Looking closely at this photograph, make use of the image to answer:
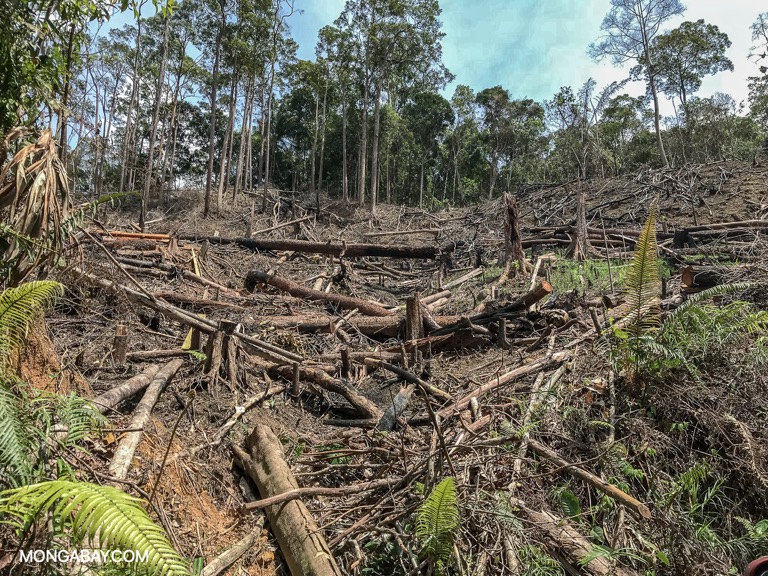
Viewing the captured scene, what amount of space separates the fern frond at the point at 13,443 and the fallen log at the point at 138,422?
543 millimetres

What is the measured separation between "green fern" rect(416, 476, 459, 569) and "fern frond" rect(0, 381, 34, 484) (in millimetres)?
1908

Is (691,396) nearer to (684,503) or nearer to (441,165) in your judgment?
(684,503)

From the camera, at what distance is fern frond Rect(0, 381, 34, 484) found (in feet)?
6.62

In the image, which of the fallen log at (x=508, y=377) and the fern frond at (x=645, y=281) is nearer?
the fern frond at (x=645, y=281)

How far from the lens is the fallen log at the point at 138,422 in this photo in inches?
110

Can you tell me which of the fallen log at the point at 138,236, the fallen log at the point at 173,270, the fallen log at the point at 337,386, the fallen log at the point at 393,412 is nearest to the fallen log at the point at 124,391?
the fallen log at the point at 337,386

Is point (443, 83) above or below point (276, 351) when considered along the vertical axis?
above

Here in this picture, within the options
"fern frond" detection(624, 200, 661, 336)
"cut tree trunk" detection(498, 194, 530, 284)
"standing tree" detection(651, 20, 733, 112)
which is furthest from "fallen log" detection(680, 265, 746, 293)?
"standing tree" detection(651, 20, 733, 112)

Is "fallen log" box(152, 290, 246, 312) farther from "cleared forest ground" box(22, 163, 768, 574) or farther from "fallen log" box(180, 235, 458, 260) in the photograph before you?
"fallen log" box(180, 235, 458, 260)

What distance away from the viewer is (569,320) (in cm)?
636

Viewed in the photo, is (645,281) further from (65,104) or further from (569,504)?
(65,104)

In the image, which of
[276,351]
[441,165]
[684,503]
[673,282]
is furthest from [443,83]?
[684,503]

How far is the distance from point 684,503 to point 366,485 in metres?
2.17

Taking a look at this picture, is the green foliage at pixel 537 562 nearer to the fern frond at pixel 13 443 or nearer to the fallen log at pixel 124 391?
the fern frond at pixel 13 443
